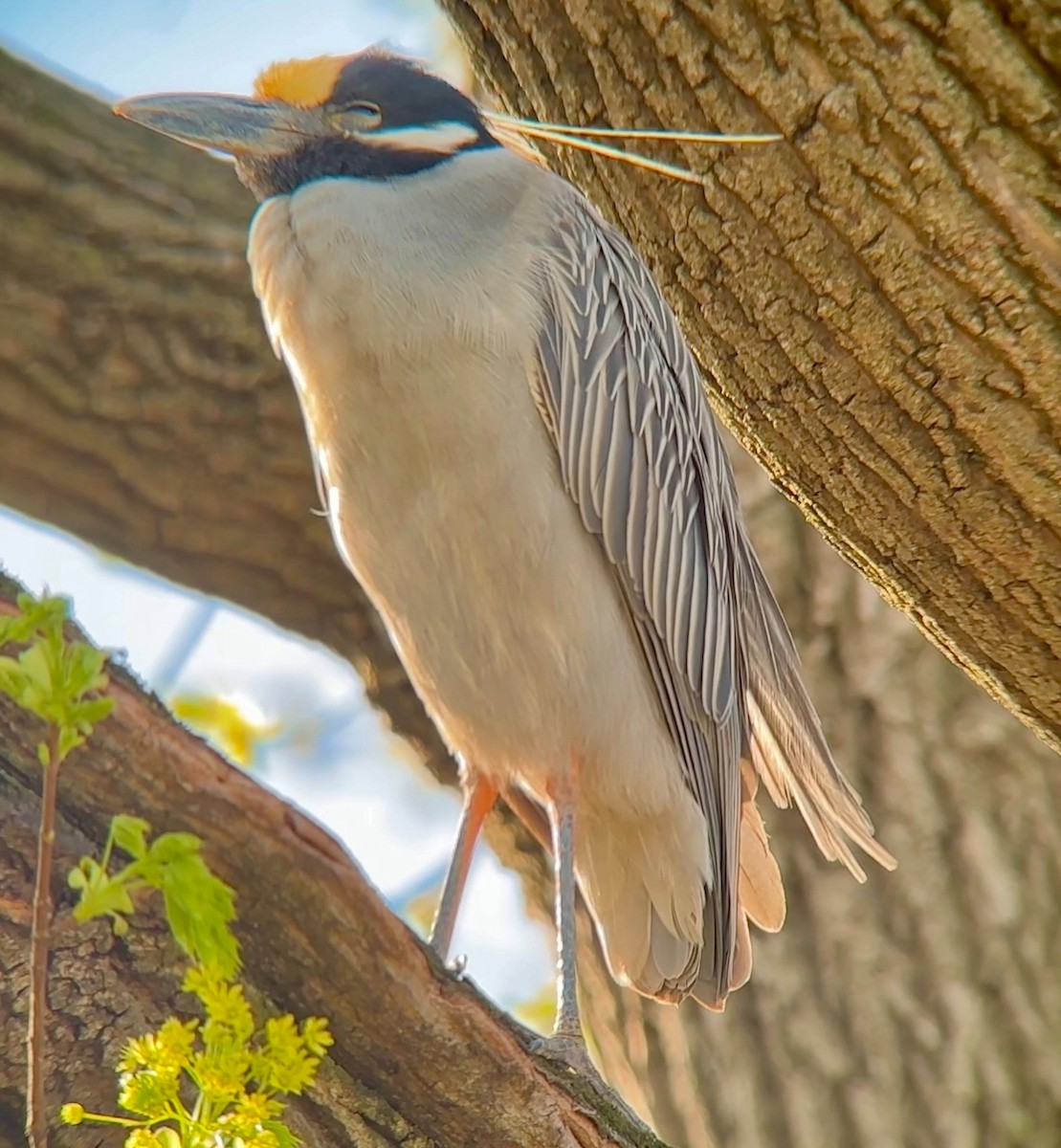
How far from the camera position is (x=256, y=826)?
1.32 meters

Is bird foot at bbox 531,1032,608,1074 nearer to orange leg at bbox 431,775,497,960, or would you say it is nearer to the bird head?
orange leg at bbox 431,775,497,960

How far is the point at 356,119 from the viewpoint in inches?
85.4

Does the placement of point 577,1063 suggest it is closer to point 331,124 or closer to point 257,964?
point 257,964

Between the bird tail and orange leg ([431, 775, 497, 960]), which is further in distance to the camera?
the bird tail

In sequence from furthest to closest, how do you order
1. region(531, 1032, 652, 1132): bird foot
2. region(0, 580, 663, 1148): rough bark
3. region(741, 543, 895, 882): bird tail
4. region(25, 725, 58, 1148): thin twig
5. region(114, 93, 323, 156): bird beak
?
region(741, 543, 895, 882): bird tail → region(114, 93, 323, 156): bird beak → region(531, 1032, 652, 1132): bird foot → region(0, 580, 663, 1148): rough bark → region(25, 725, 58, 1148): thin twig

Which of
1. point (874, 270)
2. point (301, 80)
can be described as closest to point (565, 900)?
point (874, 270)

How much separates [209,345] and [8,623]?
6.50 ft

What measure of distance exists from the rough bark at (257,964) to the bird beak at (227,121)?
986 mm

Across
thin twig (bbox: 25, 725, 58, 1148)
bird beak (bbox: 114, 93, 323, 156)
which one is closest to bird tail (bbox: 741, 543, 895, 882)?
bird beak (bbox: 114, 93, 323, 156)

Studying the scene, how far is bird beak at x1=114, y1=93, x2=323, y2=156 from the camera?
2.04 meters

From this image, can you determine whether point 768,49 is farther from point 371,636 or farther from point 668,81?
point 371,636

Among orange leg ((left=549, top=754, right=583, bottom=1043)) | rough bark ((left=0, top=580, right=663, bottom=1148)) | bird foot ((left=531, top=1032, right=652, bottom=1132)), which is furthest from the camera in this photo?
orange leg ((left=549, top=754, right=583, bottom=1043))

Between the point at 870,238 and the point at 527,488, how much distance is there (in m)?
0.61

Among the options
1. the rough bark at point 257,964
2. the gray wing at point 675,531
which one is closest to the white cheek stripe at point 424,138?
the gray wing at point 675,531
